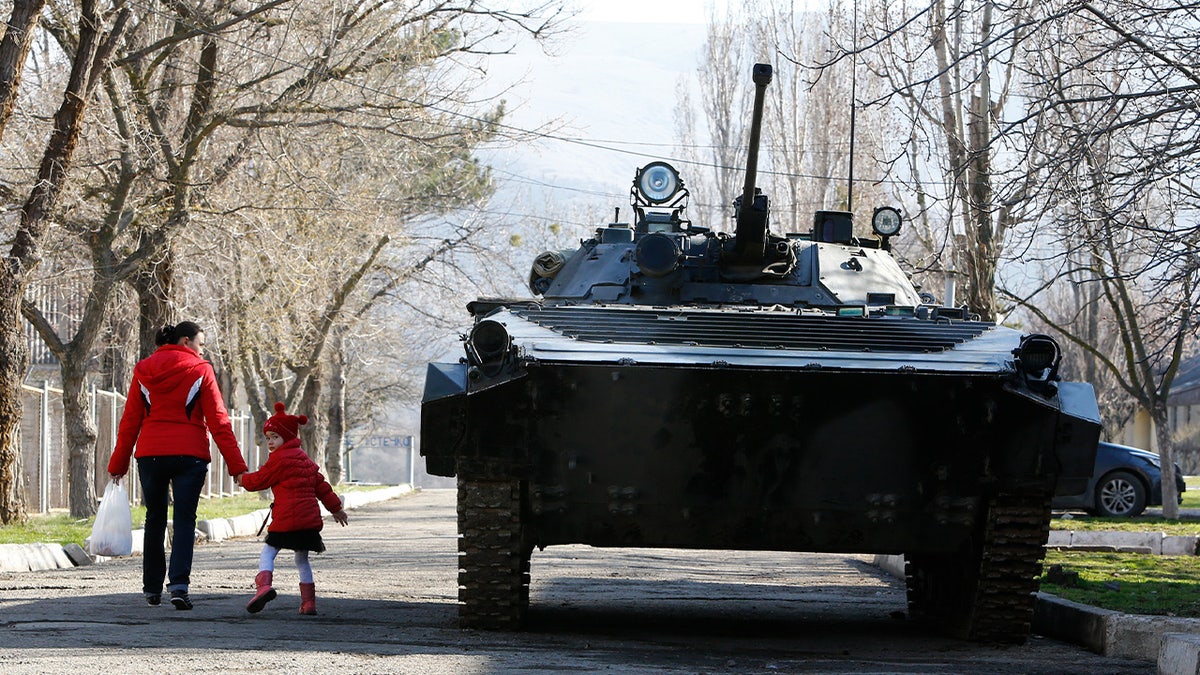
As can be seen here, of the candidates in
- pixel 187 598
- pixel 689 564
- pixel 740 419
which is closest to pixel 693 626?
pixel 740 419

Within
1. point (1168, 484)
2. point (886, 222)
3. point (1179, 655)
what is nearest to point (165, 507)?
point (886, 222)

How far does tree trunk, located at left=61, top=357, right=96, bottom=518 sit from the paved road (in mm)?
4804

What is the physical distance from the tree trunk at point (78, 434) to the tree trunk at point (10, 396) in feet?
6.53

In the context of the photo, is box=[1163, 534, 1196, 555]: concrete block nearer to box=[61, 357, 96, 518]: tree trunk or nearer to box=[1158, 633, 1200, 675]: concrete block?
box=[1158, 633, 1200, 675]: concrete block

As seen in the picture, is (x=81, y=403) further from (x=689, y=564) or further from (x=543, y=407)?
(x=543, y=407)

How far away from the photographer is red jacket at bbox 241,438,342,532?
9156 mm

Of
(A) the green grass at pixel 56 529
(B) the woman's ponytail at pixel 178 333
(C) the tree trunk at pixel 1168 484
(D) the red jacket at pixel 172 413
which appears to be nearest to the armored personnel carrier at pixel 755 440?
(D) the red jacket at pixel 172 413

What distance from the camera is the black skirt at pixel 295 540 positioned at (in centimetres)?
916

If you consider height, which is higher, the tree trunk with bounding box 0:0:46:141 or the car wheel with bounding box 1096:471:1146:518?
the tree trunk with bounding box 0:0:46:141

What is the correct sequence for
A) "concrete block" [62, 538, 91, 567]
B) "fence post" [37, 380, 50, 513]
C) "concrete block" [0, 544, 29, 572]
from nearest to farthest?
1. "concrete block" [0, 544, 29, 572]
2. "concrete block" [62, 538, 91, 567]
3. "fence post" [37, 380, 50, 513]

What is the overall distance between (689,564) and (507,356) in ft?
25.2

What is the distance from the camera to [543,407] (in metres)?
7.93

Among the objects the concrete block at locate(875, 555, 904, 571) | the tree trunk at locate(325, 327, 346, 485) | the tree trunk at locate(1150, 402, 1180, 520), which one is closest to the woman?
the concrete block at locate(875, 555, 904, 571)

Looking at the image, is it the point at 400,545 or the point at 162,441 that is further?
the point at 400,545
